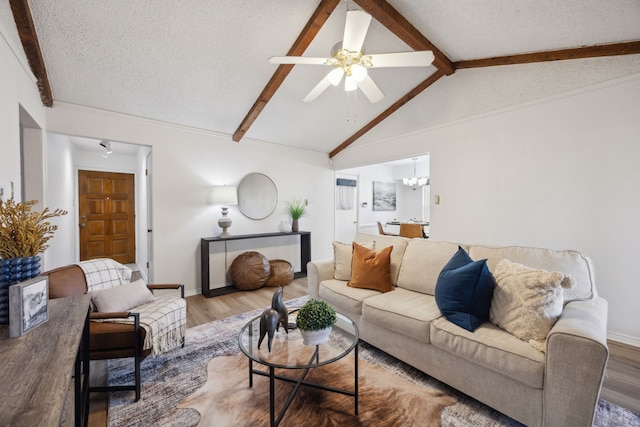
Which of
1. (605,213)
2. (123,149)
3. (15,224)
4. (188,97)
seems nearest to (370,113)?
(188,97)

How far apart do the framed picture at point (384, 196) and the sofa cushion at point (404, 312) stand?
16.7 ft

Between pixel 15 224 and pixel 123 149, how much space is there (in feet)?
15.4

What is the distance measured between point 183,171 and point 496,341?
3947mm

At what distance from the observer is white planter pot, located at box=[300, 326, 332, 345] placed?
1674mm

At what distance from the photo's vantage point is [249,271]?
4086 millimetres

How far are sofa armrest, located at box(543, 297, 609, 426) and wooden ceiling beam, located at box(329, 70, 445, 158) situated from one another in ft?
10.6

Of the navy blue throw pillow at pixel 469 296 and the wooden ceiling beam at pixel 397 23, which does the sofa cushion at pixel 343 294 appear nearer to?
the navy blue throw pillow at pixel 469 296

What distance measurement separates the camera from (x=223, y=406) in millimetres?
1725

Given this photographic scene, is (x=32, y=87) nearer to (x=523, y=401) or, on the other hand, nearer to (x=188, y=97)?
(x=188, y=97)

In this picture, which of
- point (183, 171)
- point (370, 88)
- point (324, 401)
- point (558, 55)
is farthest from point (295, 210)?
point (558, 55)

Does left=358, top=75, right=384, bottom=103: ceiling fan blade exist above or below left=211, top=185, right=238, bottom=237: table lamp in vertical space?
above

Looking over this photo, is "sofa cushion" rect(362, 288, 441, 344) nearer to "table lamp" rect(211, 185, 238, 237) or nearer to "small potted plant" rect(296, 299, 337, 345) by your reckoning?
"small potted plant" rect(296, 299, 337, 345)

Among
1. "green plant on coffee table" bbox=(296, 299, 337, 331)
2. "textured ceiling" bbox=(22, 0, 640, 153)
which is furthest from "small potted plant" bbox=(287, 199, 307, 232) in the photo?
"green plant on coffee table" bbox=(296, 299, 337, 331)

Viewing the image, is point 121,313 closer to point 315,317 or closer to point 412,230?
point 315,317
